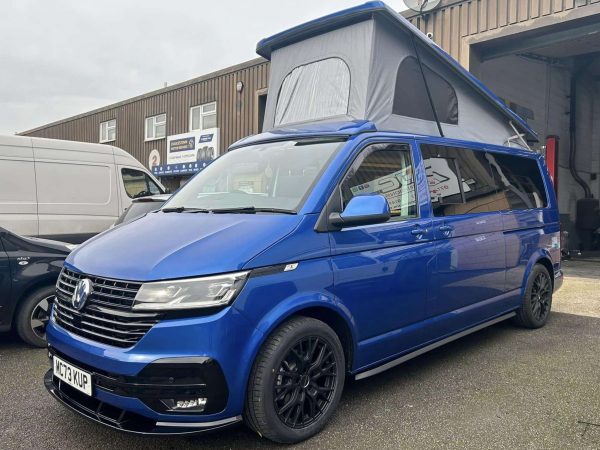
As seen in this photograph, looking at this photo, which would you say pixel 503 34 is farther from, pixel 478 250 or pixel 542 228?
pixel 478 250

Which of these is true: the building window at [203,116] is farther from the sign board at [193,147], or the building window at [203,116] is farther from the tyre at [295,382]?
→ the tyre at [295,382]

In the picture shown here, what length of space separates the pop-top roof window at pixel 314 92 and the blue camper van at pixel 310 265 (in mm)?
24

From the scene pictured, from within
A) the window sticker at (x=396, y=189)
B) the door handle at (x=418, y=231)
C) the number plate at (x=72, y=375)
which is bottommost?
the number plate at (x=72, y=375)

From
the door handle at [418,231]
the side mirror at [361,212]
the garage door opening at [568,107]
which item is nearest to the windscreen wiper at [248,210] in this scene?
the side mirror at [361,212]

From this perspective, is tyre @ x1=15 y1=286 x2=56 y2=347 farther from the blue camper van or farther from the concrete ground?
the blue camper van

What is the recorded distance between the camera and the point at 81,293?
9.13ft

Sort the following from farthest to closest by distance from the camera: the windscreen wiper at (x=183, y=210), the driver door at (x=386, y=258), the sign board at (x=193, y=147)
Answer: the sign board at (x=193, y=147)
the windscreen wiper at (x=183, y=210)
the driver door at (x=386, y=258)

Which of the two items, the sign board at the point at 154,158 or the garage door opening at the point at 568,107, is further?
the sign board at the point at 154,158

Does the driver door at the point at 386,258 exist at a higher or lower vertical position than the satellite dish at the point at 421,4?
lower

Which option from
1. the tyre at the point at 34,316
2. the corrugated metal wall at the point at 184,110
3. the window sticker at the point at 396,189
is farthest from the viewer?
the corrugated metal wall at the point at 184,110

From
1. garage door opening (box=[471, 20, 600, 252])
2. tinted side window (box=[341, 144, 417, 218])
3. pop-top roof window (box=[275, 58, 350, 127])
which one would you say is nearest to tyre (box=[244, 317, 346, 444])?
tinted side window (box=[341, 144, 417, 218])

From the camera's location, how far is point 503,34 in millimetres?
9469

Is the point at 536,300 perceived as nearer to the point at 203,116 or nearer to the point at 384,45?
the point at 384,45

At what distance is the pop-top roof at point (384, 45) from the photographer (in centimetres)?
472
